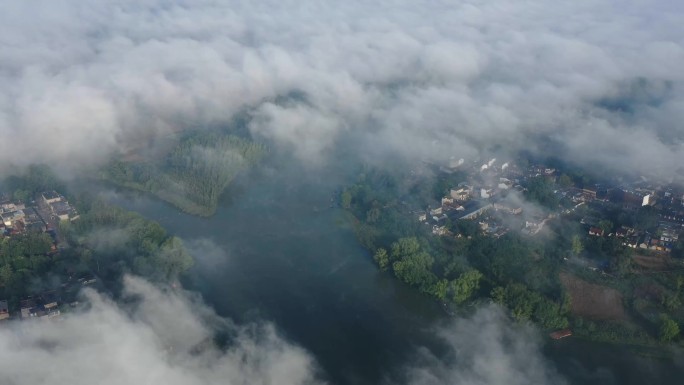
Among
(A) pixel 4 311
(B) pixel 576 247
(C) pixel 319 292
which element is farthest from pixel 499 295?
(A) pixel 4 311

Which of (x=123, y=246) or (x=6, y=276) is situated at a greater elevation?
(x=123, y=246)

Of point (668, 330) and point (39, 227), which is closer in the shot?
point (668, 330)

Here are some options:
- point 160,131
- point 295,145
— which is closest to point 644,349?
point 295,145

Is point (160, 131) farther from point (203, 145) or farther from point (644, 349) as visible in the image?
point (644, 349)

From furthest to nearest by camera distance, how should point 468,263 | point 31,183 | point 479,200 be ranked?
point 31,183, point 479,200, point 468,263

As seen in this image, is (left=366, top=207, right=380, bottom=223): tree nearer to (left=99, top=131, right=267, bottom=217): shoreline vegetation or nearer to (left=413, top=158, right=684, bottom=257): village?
(left=413, top=158, right=684, bottom=257): village

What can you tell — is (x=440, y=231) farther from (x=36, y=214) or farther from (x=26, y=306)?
(x=36, y=214)

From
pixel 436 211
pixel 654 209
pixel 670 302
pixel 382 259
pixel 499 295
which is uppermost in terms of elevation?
pixel 670 302
